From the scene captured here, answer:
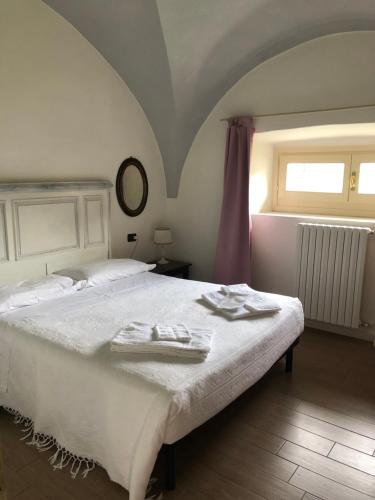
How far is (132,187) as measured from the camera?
388 centimetres

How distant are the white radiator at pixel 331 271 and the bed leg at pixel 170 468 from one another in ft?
7.38

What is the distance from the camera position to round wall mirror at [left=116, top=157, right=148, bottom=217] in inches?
146

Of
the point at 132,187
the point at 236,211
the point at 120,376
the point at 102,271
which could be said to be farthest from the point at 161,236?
the point at 120,376

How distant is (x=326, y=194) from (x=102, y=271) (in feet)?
7.70

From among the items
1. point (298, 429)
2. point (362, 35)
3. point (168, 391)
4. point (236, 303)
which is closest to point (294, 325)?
point (236, 303)

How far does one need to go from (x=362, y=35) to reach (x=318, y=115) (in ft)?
2.09

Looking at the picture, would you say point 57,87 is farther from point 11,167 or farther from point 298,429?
point 298,429

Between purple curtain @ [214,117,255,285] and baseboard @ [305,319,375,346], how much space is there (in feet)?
2.46

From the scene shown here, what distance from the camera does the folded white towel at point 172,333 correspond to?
1954 millimetres

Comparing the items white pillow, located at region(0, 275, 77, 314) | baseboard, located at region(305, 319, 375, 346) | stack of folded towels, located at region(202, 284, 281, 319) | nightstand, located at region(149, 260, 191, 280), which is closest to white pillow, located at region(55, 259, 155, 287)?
white pillow, located at region(0, 275, 77, 314)

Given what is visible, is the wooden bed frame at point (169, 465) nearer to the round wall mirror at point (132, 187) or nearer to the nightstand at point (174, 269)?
the nightstand at point (174, 269)

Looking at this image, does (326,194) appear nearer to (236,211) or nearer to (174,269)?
(236,211)

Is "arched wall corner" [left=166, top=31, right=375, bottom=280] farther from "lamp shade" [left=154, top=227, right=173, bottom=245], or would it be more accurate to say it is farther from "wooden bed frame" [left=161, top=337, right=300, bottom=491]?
"wooden bed frame" [left=161, top=337, right=300, bottom=491]

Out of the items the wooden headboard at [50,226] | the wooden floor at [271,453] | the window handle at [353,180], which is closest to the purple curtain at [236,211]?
the window handle at [353,180]
